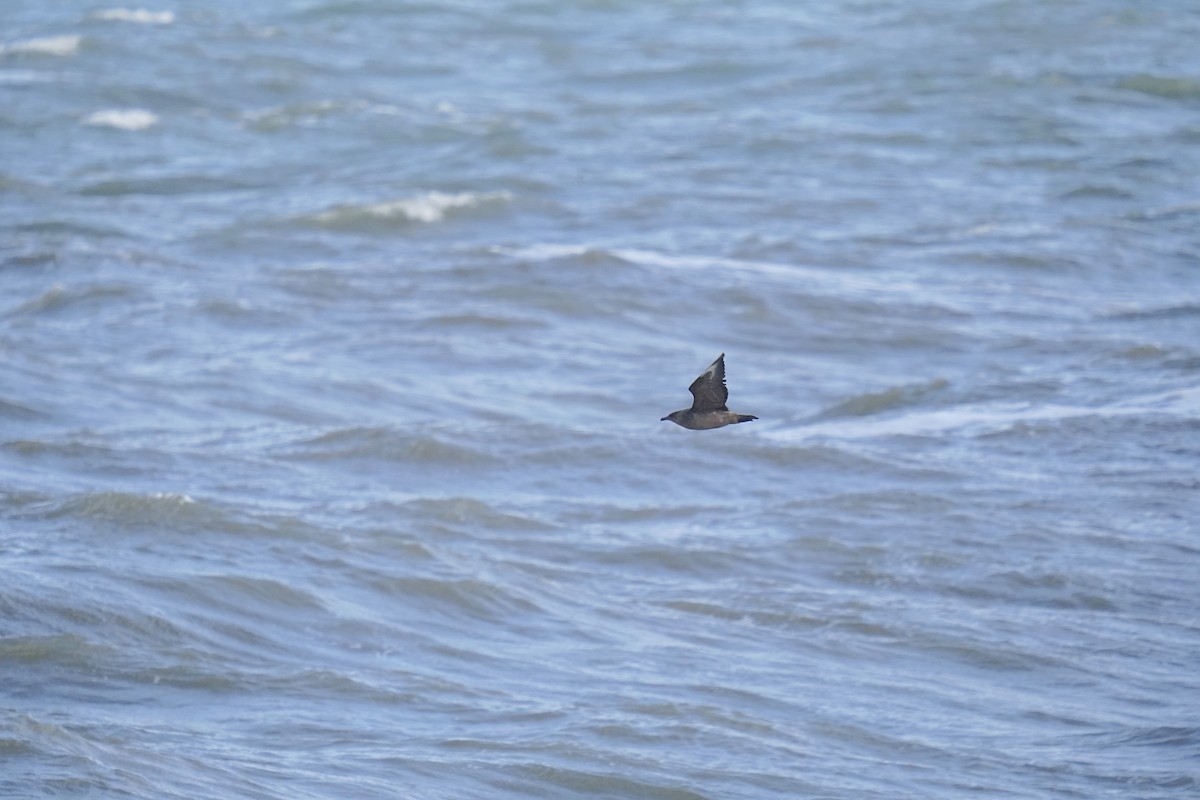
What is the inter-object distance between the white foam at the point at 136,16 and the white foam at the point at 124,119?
7488mm

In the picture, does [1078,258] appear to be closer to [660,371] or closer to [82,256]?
[660,371]

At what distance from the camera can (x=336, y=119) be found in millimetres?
24359

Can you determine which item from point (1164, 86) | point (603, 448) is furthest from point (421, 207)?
point (1164, 86)

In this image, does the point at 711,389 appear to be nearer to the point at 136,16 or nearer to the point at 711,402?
the point at 711,402

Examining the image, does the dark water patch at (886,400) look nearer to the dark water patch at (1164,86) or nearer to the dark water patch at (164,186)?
the dark water patch at (164,186)

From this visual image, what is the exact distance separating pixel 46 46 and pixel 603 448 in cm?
1996

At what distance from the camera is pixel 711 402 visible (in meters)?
6.59

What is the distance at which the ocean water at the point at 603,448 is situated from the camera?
8.06 meters

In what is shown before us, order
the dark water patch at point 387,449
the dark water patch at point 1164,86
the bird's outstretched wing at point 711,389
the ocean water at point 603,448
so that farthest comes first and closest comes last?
1. the dark water patch at point 1164,86
2. the dark water patch at point 387,449
3. the ocean water at point 603,448
4. the bird's outstretched wing at point 711,389

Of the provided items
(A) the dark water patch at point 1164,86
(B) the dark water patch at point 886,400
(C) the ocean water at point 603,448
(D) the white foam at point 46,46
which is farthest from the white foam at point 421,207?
(D) the white foam at point 46,46

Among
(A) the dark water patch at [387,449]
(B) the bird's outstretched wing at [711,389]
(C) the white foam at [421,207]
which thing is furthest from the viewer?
(C) the white foam at [421,207]

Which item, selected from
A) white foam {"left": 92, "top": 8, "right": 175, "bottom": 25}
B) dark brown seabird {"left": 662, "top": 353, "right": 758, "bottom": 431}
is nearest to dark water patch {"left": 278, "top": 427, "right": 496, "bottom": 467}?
dark brown seabird {"left": 662, "top": 353, "right": 758, "bottom": 431}

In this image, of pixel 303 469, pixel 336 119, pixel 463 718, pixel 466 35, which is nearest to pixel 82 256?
pixel 303 469

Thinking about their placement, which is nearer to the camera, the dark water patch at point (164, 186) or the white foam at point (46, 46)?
the dark water patch at point (164, 186)
